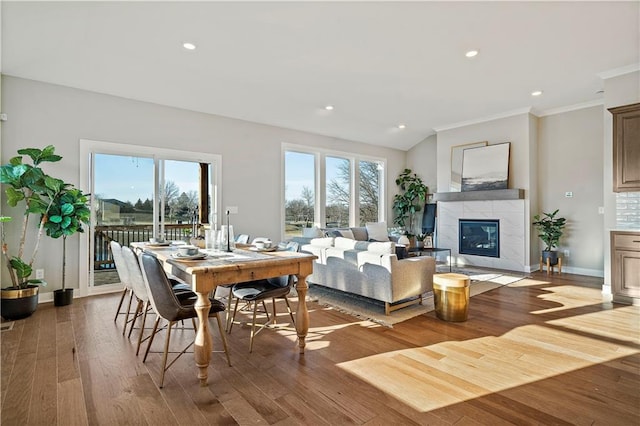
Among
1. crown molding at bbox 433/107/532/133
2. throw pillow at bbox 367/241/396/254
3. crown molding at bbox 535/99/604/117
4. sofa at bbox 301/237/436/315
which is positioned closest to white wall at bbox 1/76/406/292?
sofa at bbox 301/237/436/315

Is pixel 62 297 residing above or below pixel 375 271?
below

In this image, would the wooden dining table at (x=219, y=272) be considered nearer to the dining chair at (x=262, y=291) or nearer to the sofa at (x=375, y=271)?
the dining chair at (x=262, y=291)

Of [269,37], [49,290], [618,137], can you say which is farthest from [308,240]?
[618,137]

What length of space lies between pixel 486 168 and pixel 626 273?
119 inches

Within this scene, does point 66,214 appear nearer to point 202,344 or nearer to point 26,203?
point 26,203

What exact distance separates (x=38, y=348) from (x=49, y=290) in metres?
1.80

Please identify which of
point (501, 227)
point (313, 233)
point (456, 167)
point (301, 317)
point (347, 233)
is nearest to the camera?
point (301, 317)

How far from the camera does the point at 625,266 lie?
409cm

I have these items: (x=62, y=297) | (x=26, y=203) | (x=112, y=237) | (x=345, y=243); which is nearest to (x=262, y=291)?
(x=345, y=243)

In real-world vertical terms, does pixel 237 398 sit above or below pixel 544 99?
below

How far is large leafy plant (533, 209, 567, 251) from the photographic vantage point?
5.82 meters

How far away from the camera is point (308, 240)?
506 cm

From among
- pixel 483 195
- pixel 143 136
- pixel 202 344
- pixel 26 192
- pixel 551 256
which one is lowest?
pixel 202 344

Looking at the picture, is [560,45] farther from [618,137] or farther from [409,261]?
[409,261]
